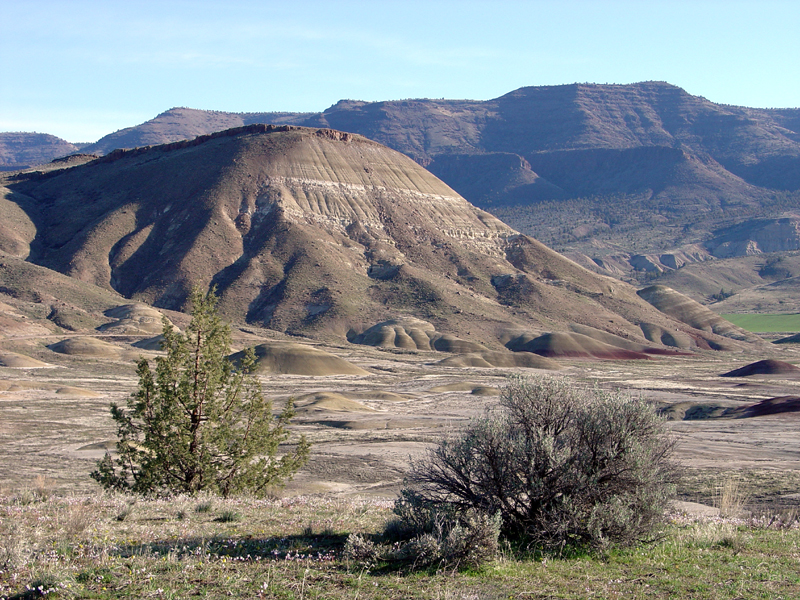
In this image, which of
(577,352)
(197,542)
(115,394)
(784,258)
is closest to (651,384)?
(577,352)

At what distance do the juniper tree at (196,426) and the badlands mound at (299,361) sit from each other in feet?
177

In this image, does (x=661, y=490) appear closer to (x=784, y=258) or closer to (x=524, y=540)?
(x=524, y=540)

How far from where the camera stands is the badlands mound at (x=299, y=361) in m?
71.9

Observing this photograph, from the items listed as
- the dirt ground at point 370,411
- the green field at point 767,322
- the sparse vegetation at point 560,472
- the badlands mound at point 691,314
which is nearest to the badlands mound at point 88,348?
the dirt ground at point 370,411

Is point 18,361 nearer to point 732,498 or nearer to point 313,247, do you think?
point 313,247

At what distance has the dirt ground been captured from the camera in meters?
29.2

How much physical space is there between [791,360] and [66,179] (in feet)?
398

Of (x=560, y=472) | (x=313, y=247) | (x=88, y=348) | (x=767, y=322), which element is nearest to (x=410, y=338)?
(x=313, y=247)

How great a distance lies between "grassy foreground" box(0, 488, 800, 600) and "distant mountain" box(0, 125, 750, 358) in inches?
3172

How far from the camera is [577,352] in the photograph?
9169cm

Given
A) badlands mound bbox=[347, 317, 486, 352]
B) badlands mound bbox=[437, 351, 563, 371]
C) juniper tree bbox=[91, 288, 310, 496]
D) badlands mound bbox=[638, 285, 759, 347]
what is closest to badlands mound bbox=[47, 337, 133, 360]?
badlands mound bbox=[347, 317, 486, 352]

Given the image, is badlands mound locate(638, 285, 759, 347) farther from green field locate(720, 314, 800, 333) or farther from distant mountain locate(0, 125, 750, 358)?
green field locate(720, 314, 800, 333)

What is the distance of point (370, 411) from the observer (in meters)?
52.0

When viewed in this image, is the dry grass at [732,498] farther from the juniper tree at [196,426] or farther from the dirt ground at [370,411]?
the juniper tree at [196,426]
